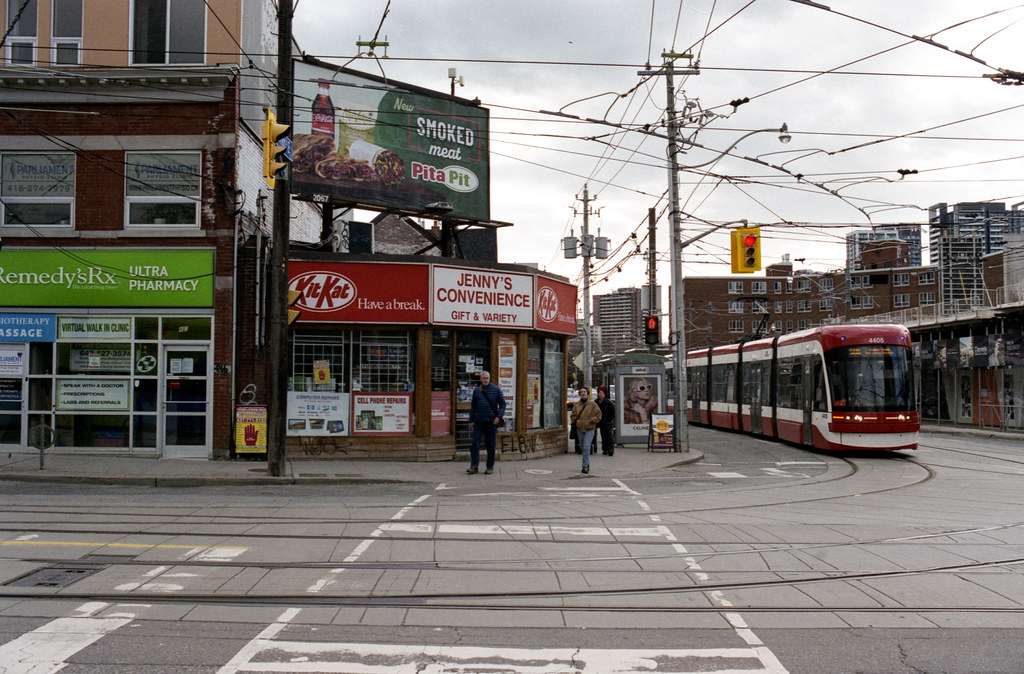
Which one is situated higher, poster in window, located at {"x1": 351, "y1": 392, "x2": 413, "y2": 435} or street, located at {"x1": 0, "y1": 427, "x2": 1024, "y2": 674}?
poster in window, located at {"x1": 351, "y1": 392, "x2": 413, "y2": 435}

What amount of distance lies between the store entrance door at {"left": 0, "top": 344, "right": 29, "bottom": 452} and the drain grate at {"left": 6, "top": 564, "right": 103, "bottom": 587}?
35.6 ft

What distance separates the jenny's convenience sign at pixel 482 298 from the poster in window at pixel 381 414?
1.92 meters

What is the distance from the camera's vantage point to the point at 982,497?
523 inches

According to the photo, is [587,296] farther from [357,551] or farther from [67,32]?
[357,551]

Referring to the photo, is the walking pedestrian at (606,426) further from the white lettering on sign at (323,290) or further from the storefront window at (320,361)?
the white lettering on sign at (323,290)

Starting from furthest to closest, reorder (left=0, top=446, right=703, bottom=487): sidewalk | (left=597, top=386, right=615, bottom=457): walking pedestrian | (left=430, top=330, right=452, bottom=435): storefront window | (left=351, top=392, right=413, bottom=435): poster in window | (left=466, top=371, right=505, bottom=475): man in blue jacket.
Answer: (left=597, top=386, right=615, bottom=457): walking pedestrian, (left=430, top=330, right=452, bottom=435): storefront window, (left=351, top=392, right=413, bottom=435): poster in window, (left=466, top=371, right=505, bottom=475): man in blue jacket, (left=0, top=446, right=703, bottom=487): sidewalk

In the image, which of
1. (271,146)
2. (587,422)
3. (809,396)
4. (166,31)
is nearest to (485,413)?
(587,422)

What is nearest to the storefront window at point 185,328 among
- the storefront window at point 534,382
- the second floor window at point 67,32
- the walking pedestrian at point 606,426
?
the second floor window at point 67,32

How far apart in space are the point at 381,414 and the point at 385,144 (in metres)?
6.12

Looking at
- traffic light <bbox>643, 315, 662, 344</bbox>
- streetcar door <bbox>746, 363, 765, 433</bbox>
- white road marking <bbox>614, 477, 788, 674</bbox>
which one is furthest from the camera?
streetcar door <bbox>746, 363, 765, 433</bbox>

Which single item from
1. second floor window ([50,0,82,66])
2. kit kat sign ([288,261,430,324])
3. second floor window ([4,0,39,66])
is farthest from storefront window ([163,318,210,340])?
second floor window ([4,0,39,66])

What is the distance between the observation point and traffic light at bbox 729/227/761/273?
20359mm

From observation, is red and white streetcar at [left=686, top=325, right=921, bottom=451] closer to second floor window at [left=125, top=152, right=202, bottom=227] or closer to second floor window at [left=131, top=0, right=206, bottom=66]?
second floor window at [left=125, top=152, right=202, bottom=227]

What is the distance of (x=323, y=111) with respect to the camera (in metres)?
18.0
